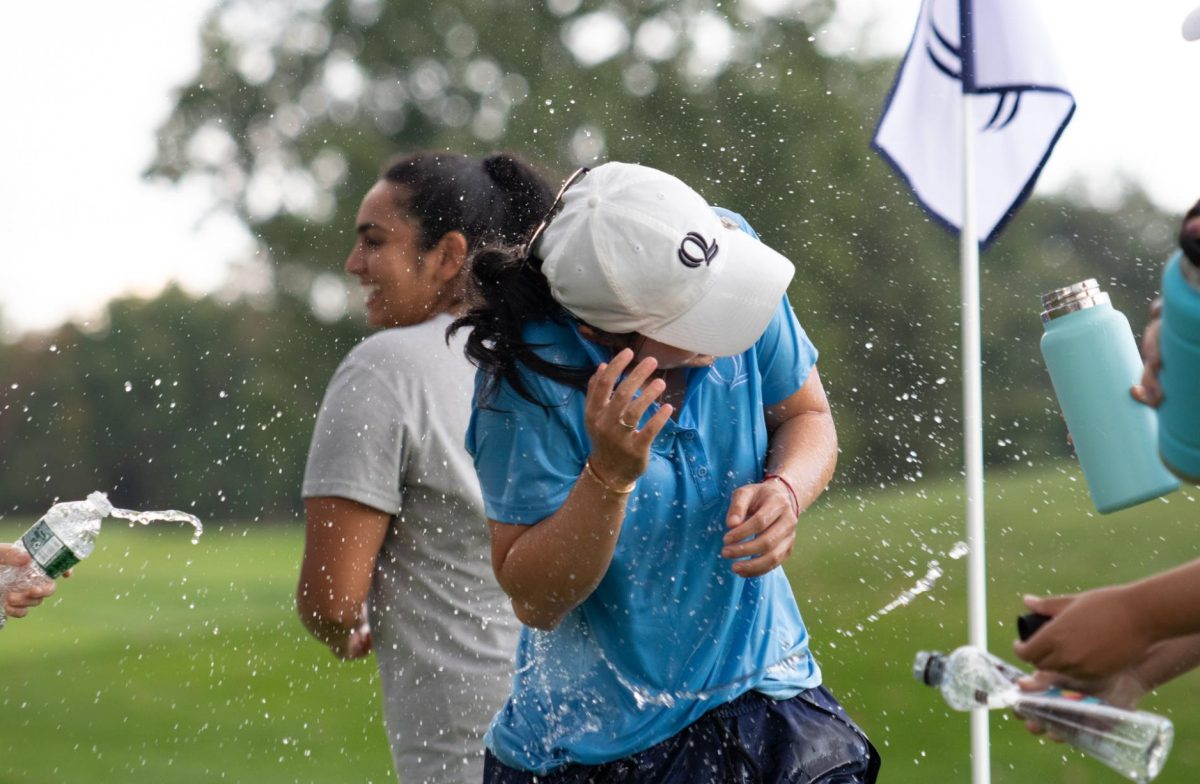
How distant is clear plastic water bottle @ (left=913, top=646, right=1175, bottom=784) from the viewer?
1769 millimetres

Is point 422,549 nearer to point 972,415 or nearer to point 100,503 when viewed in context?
point 100,503

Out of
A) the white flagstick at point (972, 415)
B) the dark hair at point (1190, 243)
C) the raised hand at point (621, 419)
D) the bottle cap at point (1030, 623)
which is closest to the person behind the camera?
the dark hair at point (1190, 243)

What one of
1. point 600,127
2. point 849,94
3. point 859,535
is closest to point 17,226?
point 600,127

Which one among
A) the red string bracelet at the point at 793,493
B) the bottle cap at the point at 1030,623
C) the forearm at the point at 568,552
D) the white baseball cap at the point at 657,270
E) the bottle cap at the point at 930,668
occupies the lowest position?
the forearm at the point at 568,552

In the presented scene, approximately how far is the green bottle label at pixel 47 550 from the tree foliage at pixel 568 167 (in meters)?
13.9

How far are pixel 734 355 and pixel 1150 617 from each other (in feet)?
2.88

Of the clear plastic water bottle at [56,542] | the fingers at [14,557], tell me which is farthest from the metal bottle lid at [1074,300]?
the fingers at [14,557]

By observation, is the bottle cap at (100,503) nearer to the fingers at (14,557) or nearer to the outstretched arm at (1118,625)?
the fingers at (14,557)

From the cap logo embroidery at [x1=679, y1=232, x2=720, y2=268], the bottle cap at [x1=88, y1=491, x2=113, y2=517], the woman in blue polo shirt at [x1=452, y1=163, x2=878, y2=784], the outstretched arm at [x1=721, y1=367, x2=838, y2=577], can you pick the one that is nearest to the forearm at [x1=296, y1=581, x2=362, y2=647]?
the bottle cap at [x1=88, y1=491, x2=113, y2=517]

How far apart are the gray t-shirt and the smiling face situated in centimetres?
17

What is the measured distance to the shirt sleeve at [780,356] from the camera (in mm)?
2701

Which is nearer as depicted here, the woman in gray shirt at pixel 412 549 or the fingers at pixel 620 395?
the fingers at pixel 620 395

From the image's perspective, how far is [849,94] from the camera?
2066 centimetres

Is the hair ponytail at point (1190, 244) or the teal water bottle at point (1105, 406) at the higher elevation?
the hair ponytail at point (1190, 244)
